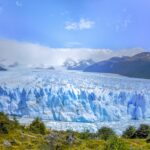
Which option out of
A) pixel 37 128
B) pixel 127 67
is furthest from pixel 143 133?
pixel 127 67

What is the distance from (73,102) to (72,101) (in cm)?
26

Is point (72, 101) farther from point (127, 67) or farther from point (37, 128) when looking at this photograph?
point (127, 67)

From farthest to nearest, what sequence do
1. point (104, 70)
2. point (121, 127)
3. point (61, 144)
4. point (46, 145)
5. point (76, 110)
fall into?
point (104, 70) < point (76, 110) < point (121, 127) < point (61, 144) < point (46, 145)

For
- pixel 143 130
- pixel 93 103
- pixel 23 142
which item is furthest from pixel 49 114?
pixel 23 142

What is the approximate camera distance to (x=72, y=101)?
2975 inches

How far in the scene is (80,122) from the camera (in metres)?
72.9

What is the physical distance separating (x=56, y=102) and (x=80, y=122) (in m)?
6.73

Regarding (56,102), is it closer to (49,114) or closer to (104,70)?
(49,114)

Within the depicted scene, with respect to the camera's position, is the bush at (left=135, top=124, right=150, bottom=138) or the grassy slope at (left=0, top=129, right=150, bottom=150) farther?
the bush at (left=135, top=124, right=150, bottom=138)

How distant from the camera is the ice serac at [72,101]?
7506 centimetres

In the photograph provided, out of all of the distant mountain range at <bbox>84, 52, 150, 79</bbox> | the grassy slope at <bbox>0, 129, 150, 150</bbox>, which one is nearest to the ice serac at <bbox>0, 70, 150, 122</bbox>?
the grassy slope at <bbox>0, 129, 150, 150</bbox>

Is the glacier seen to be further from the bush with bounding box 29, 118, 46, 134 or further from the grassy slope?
the grassy slope

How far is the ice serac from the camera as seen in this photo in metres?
75.1

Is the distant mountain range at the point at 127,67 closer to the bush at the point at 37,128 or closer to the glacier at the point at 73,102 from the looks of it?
the glacier at the point at 73,102
